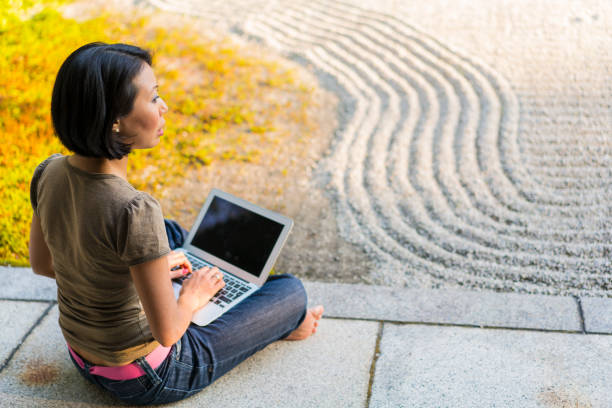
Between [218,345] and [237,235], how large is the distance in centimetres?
55

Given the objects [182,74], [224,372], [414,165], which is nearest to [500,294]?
[224,372]

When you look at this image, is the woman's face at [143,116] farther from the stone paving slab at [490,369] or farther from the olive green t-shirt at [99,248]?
the stone paving slab at [490,369]

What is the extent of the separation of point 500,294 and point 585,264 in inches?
25.4

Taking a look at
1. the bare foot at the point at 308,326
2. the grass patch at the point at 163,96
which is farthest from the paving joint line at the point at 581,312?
the grass patch at the point at 163,96

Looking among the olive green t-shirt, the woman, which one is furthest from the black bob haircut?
the olive green t-shirt

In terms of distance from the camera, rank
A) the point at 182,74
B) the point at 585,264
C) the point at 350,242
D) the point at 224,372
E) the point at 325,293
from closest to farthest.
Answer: the point at 224,372, the point at 325,293, the point at 585,264, the point at 350,242, the point at 182,74

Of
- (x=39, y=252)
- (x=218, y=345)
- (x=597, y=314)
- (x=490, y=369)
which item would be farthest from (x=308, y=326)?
(x=597, y=314)

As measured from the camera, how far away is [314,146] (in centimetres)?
482

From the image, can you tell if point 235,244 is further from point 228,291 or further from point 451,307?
point 451,307

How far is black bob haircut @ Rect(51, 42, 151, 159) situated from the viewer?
61.9 inches

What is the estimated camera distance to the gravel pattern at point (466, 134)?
3410 millimetres

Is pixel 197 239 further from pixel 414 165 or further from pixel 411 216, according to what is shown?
pixel 414 165

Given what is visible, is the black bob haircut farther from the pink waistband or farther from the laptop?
the laptop

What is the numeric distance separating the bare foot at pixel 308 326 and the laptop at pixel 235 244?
26 centimetres
